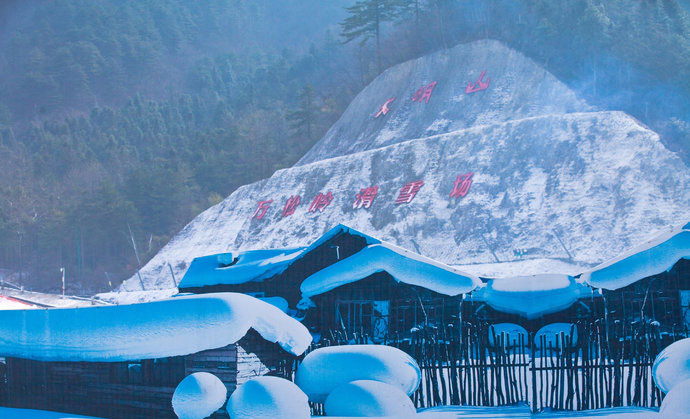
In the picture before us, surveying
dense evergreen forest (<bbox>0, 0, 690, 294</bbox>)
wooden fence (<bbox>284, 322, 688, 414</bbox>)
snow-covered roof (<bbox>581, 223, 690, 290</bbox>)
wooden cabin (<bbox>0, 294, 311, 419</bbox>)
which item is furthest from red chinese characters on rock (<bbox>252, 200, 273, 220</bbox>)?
wooden fence (<bbox>284, 322, 688, 414</bbox>)

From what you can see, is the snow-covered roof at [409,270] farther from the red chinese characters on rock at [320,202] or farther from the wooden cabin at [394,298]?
the red chinese characters on rock at [320,202]

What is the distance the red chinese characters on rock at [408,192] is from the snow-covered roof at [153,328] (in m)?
31.9

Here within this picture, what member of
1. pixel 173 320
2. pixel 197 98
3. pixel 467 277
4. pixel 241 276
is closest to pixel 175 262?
pixel 241 276

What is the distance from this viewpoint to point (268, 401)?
10.2 m

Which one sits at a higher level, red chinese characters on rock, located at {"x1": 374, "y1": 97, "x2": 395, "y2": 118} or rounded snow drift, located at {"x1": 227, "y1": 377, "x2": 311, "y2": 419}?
red chinese characters on rock, located at {"x1": 374, "y1": 97, "x2": 395, "y2": 118}

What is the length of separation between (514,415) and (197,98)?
118250 mm

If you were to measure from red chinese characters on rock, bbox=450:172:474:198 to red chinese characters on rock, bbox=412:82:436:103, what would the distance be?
42.9ft

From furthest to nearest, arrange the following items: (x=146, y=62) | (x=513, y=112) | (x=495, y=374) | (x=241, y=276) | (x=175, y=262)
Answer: (x=146, y=62) → (x=175, y=262) → (x=513, y=112) → (x=241, y=276) → (x=495, y=374)

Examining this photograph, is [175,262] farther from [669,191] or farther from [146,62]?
[146,62]

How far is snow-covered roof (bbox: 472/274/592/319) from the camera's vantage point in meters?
20.2

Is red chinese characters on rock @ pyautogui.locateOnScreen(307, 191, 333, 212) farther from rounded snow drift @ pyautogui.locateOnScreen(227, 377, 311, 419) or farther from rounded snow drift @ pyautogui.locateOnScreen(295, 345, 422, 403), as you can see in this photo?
rounded snow drift @ pyautogui.locateOnScreen(227, 377, 311, 419)

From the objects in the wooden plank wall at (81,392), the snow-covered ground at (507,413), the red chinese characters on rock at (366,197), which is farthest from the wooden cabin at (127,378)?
the red chinese characters on rock at (366,197)

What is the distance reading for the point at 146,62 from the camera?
5517 inches

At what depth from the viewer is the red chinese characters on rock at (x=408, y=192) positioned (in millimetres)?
44594
